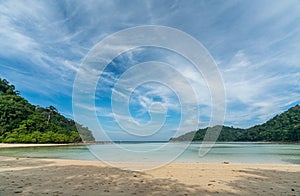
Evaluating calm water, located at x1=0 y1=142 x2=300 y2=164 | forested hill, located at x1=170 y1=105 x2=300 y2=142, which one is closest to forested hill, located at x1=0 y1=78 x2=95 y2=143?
calm water, located at x1=0 y1=142 x2=300 y2=164

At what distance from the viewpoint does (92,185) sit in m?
5.34

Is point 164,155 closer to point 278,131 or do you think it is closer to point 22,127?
point 22,127

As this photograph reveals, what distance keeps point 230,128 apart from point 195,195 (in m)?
121

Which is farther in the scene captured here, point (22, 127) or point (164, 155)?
point (22, 127)

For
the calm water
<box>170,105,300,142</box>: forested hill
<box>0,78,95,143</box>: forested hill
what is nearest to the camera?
the calm water

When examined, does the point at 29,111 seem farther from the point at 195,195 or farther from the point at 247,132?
the point at 247,132

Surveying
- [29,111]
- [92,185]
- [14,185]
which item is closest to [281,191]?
[92,185]

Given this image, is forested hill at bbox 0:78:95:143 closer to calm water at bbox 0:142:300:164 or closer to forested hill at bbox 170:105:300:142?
calm water at bbox 0:142:300:164

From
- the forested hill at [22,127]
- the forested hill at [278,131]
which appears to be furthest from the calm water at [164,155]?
the forested hill at [278,131]

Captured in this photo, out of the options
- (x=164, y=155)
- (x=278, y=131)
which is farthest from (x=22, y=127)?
(x=278, y=131)

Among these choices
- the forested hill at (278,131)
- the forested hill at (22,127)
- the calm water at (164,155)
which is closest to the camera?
the calm water at (164,155)

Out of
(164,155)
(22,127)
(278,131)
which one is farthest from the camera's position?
(278,131)

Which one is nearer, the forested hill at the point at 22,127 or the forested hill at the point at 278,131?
the forested hill at the point at 22,127

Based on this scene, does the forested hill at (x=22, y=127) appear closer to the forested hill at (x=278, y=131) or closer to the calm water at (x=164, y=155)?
the calm water at (x=164, y=155)
